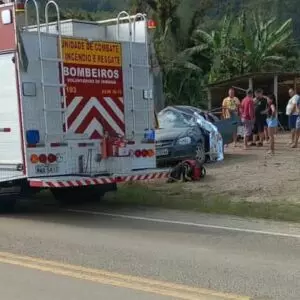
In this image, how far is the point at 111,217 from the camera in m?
11.0

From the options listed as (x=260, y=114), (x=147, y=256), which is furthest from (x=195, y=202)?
(x=260, y=114)

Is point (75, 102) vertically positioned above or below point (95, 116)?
above

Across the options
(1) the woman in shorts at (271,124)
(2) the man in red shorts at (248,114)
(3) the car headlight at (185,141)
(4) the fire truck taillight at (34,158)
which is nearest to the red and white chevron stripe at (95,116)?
(4) the fire truck taillight at (34,158)

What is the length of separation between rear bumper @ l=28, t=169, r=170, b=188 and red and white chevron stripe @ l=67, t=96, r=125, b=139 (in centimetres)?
75

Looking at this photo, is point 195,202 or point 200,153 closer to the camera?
point 195,202

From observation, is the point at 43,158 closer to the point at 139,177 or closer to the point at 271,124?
the point at 139,177

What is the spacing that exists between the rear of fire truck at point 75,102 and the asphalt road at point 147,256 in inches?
34.1

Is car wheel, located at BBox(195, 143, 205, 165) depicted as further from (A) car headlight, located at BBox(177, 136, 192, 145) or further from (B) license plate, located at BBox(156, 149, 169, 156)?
(B) license plate, located at BBox(156, 149, 169, 156)

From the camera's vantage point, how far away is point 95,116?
445 inches


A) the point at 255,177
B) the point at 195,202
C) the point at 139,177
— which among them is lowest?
the point at 195,202

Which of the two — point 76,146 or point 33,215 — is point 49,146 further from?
point 33,215

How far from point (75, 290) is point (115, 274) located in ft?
2.25

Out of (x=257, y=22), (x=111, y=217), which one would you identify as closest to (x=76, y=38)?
(x=111, y=217)

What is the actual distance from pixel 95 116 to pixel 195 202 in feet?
8.38
